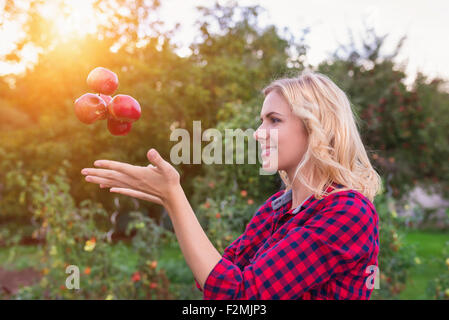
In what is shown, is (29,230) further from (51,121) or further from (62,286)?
A: (62,286)

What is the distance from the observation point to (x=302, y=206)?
4.91ft

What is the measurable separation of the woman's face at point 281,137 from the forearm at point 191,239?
381 mm

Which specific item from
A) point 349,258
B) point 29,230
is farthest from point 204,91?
point 349,258

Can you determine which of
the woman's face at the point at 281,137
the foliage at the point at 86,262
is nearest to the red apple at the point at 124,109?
the woman's face at the point at 281,137

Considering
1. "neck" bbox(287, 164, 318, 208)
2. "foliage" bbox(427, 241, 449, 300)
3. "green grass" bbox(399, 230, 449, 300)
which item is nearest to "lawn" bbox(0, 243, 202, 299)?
"foliage" bbox(427, 241, 449, 300)

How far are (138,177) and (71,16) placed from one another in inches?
175

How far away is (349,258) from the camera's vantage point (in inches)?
50.0

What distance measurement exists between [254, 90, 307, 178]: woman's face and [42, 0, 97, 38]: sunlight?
341 centimetres

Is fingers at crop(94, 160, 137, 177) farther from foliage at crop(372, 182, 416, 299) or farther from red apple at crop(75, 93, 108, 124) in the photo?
foliage at crop(372, 182, 416, 299)

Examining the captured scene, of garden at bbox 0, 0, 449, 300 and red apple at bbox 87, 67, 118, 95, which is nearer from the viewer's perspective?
red apple at bbox 87, 67, 118, 95

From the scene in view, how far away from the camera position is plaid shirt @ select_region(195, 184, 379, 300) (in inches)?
49.4

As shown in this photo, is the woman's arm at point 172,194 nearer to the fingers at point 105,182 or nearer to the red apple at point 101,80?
the fingers at point 105,182

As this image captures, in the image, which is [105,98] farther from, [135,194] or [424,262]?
[424,262]

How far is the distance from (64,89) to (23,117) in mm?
2297
